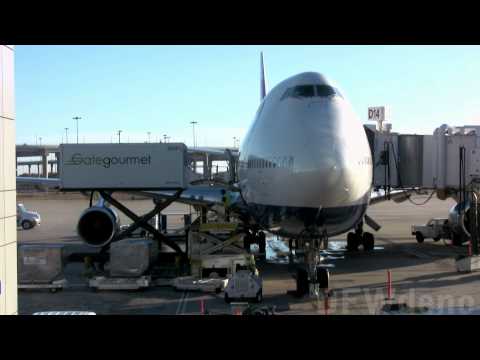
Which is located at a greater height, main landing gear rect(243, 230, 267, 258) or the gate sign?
the gate sign

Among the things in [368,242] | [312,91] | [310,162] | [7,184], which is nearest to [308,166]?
[310,162]

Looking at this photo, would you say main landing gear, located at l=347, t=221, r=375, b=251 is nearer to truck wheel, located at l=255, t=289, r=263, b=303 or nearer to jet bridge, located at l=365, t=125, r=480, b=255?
jet bridge, located at l=365, t=125, r=480, b=255

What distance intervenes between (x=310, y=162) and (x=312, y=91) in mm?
2237

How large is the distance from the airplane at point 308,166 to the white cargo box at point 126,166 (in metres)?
3.81

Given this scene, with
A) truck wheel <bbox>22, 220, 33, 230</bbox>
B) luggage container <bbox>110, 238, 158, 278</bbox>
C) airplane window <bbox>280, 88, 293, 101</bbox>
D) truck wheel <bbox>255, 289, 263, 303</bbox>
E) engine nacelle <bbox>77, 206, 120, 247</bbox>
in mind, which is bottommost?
truck wheel <bbox>22, 220, 33, 230</bbox>

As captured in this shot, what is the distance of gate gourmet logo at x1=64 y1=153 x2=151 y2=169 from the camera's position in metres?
16.7

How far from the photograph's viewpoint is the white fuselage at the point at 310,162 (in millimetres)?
10266

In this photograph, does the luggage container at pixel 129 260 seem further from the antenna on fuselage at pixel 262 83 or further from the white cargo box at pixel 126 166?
the antenna on fuselage at pixel 262 83

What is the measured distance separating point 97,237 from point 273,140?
7.89 m

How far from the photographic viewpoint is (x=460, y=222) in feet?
63.6

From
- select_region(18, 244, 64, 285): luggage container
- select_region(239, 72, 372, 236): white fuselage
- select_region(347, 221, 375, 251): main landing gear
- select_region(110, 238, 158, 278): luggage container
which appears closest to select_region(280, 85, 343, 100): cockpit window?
select_region(239, 72, 372, 236): white fuselage

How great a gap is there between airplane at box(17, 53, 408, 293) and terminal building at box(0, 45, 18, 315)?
5.10 m
